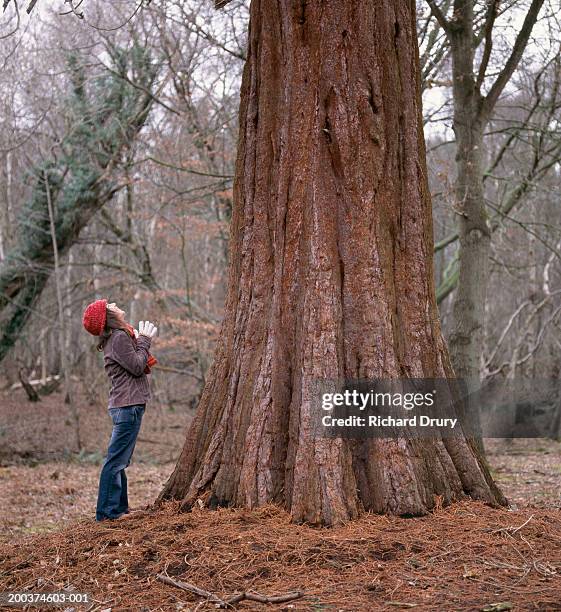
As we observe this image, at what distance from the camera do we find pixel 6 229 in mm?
21266

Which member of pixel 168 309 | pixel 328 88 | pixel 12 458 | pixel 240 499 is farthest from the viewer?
pixel 168 309

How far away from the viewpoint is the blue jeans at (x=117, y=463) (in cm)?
562

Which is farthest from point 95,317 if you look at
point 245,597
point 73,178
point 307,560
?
point 73,178

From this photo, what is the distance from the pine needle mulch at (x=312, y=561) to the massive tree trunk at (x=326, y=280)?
31cm

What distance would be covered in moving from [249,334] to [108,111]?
11.4 metres

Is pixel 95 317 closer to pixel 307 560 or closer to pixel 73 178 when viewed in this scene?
pixel 307 560

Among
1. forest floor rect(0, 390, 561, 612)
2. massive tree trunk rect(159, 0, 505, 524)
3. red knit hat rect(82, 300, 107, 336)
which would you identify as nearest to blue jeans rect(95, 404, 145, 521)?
forest floor rect(0, 390, 561, 612)

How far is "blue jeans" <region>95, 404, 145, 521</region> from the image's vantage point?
5617mm

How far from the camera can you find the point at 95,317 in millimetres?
5719

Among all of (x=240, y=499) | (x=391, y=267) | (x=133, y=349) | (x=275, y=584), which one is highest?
(x=391, y=267)

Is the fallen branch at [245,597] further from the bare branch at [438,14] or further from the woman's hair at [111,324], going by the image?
the bare branch at [438,14]

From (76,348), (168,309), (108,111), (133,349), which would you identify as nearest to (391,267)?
(133,349)

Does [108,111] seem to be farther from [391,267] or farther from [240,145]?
[391,267]

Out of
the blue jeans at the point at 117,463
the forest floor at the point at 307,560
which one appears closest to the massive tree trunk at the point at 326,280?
the forest floor at the point at 307,560
